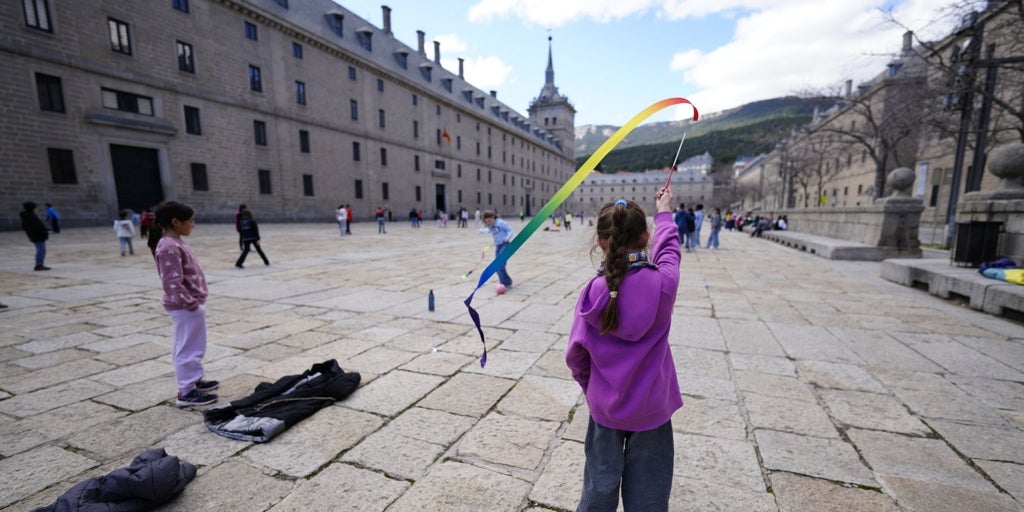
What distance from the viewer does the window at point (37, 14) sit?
53.7 ft

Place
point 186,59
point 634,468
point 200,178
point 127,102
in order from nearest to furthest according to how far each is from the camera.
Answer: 1. point 634,468
2. point 127,102
3. point 186,59
4. point 200,178

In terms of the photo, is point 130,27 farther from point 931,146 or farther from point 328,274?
point 931,146

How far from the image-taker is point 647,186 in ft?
338

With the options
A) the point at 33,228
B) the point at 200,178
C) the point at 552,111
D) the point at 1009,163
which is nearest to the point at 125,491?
the point at 33,228

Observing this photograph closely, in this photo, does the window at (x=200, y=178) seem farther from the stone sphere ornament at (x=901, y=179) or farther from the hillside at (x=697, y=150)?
the hillside at (x=697, y=150)

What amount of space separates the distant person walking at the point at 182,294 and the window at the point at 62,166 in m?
22.4

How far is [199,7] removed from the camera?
22.1 metres

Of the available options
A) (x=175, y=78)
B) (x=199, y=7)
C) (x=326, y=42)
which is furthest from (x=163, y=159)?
(x=326, y=42)

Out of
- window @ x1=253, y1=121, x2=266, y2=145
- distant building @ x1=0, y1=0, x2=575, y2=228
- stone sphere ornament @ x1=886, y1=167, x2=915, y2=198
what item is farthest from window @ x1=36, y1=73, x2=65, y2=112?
stone sphere ornament @ x1=886, y1=167, x2=915, y2=198

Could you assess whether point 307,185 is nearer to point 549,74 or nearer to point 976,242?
point 976,242

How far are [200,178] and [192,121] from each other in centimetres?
317

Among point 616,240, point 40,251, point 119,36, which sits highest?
point 119,36

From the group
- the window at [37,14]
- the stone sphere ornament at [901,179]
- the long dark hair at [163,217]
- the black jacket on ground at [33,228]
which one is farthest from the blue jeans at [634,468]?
the window at [37,14]

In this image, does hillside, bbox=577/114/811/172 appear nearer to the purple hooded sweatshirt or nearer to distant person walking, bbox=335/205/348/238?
distant person walking, bbox=335/205/348/238
